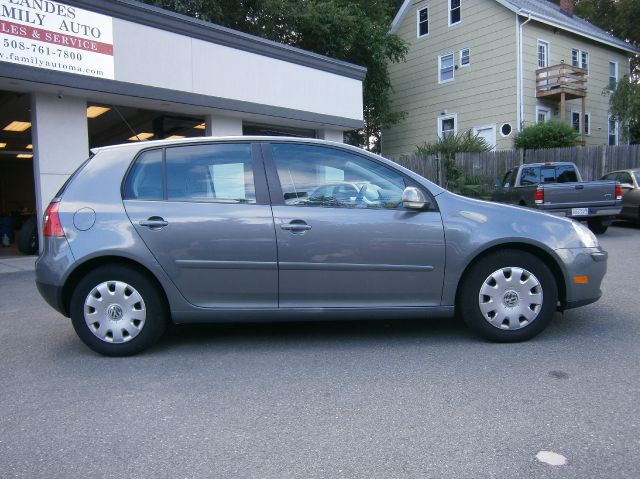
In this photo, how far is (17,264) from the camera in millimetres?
9602

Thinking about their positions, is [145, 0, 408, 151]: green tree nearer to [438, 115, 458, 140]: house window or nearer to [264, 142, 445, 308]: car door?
[438, 115, 458, 140]: house window

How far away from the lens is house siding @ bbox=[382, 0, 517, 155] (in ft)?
73.0

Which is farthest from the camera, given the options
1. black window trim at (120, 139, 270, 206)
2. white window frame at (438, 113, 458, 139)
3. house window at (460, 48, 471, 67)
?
white window frame at (438, 113, 458, 139)

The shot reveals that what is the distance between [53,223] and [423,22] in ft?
82.7

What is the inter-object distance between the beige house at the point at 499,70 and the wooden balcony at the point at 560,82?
1.6 inches

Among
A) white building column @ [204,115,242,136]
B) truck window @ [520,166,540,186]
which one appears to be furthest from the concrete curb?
truck window @ [520,166,540,186]

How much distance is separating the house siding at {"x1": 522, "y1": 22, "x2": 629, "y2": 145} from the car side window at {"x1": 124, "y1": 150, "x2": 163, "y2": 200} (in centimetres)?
2042

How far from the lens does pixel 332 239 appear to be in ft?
14.0

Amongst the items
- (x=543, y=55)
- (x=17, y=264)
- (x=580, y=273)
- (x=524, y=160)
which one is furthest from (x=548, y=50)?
(x=17, y=264)

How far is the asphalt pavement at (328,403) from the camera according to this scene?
8.79 feet

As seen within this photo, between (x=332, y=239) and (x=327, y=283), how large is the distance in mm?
358

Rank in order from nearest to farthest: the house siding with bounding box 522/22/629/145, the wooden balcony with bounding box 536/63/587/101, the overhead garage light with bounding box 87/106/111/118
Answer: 1. the overhead garage light with bounding box 87/106/111/118
2. the wooden balcony with bounding box 536/63/587/101
3. the house siding with bounding box 522/22/629/145

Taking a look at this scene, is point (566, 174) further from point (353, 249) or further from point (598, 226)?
point (353, 249)

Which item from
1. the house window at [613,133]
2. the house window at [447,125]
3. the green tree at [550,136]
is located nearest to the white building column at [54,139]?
the green tree at [550,136]
